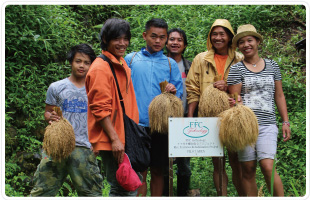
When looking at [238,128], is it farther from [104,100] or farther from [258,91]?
[104,100]

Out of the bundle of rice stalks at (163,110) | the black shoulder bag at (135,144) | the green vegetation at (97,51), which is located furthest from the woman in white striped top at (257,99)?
the green vegetation at (97,51)

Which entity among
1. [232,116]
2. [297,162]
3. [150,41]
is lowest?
[297,162]

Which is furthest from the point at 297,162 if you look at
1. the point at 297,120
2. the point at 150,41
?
the point at 150,41

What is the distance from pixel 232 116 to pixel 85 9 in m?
6.33

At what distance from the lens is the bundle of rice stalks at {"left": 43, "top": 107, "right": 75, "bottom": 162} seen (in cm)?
324

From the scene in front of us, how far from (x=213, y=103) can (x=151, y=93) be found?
71cm

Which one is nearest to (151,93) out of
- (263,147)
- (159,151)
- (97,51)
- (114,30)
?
(159,151)

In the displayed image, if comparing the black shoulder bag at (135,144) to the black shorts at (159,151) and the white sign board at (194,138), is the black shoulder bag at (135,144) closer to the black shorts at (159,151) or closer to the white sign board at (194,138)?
the white sign board at (194,138)

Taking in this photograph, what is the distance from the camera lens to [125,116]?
276cm

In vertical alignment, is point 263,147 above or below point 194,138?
below

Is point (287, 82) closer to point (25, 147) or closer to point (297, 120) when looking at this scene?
point (297, 120)

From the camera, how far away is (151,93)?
3.66 metres

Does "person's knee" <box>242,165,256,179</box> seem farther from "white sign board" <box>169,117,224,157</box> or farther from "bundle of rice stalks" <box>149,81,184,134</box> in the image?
"bundle of rice stalks" <box>149,81,184,134</box>

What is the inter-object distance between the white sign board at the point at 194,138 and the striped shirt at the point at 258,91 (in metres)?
0.52
